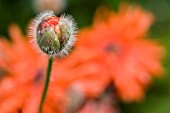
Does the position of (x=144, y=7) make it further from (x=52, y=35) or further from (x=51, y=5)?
(x=52, y=35)

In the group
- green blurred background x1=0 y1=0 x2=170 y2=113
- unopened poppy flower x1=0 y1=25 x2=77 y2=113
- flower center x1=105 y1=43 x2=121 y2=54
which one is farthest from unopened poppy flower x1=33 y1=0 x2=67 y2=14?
unopened poppy flower x1=0 y1=25 x2=77 y2=113

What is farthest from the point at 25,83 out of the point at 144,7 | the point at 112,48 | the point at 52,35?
the point at 144,7

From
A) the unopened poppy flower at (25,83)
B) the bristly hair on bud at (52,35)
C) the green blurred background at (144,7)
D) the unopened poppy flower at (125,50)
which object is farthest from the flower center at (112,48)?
the bristly hair on bud at (52,35)

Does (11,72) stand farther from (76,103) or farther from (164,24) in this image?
(164,24)

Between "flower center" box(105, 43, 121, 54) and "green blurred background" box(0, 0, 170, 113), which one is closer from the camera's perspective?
"flower center" box(105, 43, 121, 54)

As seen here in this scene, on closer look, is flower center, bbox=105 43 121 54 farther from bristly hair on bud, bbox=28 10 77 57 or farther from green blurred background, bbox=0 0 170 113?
bristly hair on bud, bbox=28 10 77 57

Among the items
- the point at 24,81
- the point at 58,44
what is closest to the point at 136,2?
the point at 24,81

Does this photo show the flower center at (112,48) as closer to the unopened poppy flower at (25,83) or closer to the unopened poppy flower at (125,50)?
the unopened poppy flower at (125,50)
